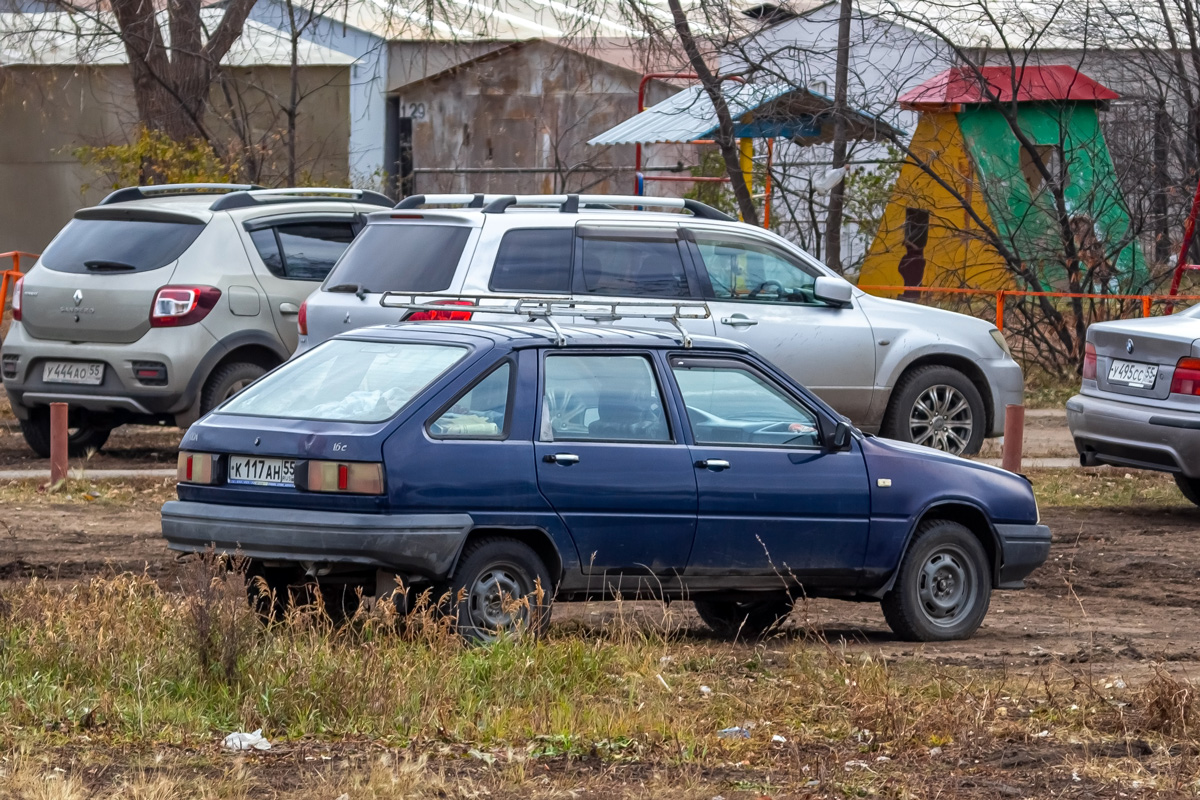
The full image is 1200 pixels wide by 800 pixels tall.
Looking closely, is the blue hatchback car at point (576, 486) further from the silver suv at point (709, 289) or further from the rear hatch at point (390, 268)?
the rear hatch at point (390, 268)

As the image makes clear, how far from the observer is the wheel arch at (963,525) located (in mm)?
7973

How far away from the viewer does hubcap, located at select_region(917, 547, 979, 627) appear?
8.11 metres

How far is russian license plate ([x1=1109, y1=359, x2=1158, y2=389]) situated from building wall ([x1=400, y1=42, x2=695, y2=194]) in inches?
590

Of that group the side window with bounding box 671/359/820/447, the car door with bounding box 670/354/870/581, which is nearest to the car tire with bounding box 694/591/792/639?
the car door with bounding box 670/354/870/581

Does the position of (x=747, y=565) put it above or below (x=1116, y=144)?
below

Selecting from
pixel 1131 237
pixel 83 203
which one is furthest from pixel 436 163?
pixel 1131 237

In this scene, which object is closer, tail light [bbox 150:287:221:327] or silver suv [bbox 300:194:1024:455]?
silver suv [bbox 300:194:1024:455]

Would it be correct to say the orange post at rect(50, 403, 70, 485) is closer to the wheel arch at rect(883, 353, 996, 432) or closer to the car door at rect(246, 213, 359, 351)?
the car door at rect(246, 213, 359, 351)

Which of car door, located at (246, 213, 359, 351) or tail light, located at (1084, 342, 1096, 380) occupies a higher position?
car door, located at (246, 213, 359, 351)

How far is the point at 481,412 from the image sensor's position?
714 centimetres

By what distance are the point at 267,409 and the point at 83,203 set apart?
2125 centimetres

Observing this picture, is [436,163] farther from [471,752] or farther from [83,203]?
[471,752]

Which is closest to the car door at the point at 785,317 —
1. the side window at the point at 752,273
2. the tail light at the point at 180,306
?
the side window at the point at 752,273

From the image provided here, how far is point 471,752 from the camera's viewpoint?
5.59 metres
